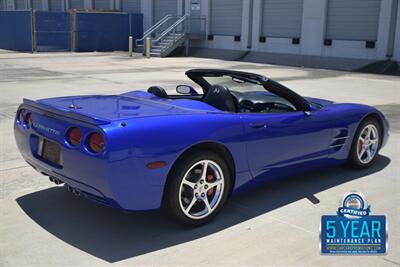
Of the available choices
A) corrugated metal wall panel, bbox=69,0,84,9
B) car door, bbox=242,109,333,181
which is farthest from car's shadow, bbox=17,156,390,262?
A: corrugated metal wall panel, bbox=69,0,84,9

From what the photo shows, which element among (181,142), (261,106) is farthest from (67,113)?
(261,106)

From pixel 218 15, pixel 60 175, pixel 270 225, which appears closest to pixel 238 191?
pixel 270 225

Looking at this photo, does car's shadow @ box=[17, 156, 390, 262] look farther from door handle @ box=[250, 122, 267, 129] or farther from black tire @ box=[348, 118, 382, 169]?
door handle @ box=[250, 122, 267, 129]

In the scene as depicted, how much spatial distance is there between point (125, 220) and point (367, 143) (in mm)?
3023

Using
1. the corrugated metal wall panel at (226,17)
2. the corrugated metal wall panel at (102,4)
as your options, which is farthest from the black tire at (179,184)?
the corrugated metal wall panel at (102,4)

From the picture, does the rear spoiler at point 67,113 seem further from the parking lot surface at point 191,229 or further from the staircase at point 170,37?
the staircase at point 170,37

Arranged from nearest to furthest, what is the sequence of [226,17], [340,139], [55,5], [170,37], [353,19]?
[340,139]
[353,19]
[226,17]
[170,37]
[55,5]

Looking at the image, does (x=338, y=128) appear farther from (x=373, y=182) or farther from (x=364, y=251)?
(x=364, y=251)

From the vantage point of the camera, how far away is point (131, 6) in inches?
1449

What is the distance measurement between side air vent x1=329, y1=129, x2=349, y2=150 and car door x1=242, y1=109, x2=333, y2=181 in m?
0.09

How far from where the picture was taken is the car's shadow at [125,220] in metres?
3.75

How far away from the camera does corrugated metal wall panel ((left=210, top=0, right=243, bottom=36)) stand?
28.8 m

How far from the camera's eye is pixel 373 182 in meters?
5.35

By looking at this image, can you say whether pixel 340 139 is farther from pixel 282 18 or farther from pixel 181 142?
pixel 282 18
